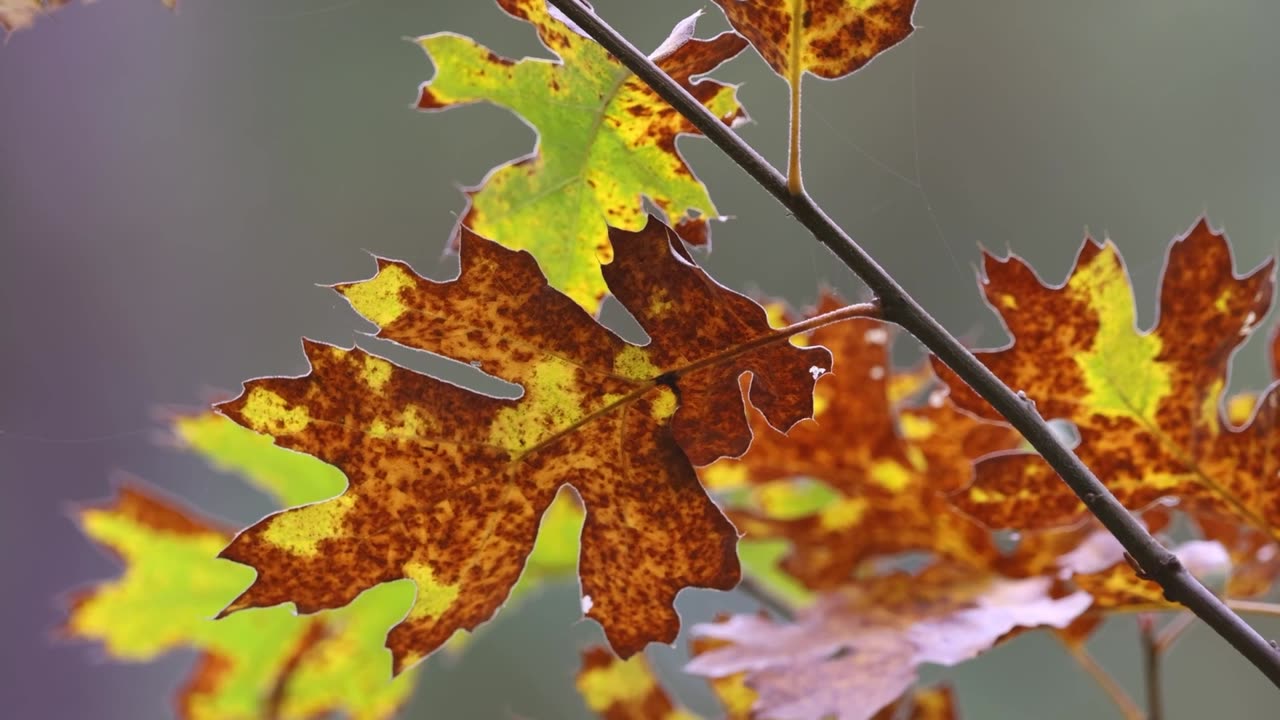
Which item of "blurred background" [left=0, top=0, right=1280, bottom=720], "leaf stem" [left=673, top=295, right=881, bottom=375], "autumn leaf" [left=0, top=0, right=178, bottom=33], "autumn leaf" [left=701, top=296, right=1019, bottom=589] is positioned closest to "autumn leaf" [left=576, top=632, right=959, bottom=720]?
"autumn leaf" [left=701, top=296, right=1019, bottom=589]

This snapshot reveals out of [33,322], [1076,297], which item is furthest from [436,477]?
[33,322]

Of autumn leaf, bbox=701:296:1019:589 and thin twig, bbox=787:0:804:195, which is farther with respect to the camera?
autumn leaf, bbox=701:296:1019:589

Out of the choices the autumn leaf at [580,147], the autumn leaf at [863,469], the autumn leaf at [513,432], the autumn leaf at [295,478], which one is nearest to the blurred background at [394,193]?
the autumn leaf at [295,478]

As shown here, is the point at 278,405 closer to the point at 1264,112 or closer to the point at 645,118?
the point at 645,118

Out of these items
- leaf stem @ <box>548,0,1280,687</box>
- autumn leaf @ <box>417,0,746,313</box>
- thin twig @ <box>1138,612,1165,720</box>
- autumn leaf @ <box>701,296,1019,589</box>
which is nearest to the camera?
leaf stem @ <box>548,0,1280,687</box>

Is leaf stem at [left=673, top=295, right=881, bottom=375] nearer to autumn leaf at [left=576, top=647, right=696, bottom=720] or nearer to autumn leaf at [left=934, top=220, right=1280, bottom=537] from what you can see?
autumn leaf at [left=934, top=220, right=1280, bottom=537]

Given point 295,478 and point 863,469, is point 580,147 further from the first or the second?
point 295,478

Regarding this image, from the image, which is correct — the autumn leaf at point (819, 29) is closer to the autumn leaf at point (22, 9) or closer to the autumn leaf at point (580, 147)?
the autumn leaf at point (580, 147)
